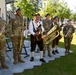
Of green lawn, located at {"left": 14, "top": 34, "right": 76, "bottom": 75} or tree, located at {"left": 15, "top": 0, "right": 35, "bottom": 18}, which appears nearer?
green lawn, located at {"left": 14, "top": 34, "right": 76, "bottom": 75}

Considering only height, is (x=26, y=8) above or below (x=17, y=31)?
below

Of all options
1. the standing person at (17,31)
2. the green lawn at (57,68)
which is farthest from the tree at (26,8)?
the standing person at (17,31)

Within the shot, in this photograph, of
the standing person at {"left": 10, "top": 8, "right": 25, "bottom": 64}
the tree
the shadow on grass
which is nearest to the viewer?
the shadow on grass

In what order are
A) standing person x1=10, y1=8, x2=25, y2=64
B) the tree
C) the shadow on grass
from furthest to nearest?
the tree < standing person x1=10, y1=8, x2=25, y2=64 < the shadow on grass

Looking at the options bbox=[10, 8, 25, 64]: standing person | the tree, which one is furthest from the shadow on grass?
the tree

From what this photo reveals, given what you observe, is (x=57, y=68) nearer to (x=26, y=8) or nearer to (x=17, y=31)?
(x=17, y=31)

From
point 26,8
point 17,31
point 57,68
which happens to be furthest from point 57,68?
point 26,8

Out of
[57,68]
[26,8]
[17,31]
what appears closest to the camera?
[17,31]

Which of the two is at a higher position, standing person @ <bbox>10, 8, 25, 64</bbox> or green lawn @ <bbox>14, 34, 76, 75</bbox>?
standing person @ <bbox>10, 8, 25, 64</bbox>

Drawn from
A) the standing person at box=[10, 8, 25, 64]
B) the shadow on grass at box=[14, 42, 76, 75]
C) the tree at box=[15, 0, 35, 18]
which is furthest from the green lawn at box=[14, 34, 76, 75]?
the tree at box=[15, 0, 35, 18]

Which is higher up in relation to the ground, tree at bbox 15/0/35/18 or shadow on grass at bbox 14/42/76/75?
tree at bbox 15/0/35/18

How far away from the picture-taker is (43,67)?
26.6 ft

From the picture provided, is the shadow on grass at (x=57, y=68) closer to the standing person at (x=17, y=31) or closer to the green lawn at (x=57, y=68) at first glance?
the green lawn at (x=57, y=68)

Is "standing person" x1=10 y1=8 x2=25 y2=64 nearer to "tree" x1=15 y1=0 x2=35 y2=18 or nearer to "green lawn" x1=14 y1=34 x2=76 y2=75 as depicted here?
"green lawn" x1=14 y1=34 x2=76 y2=75
